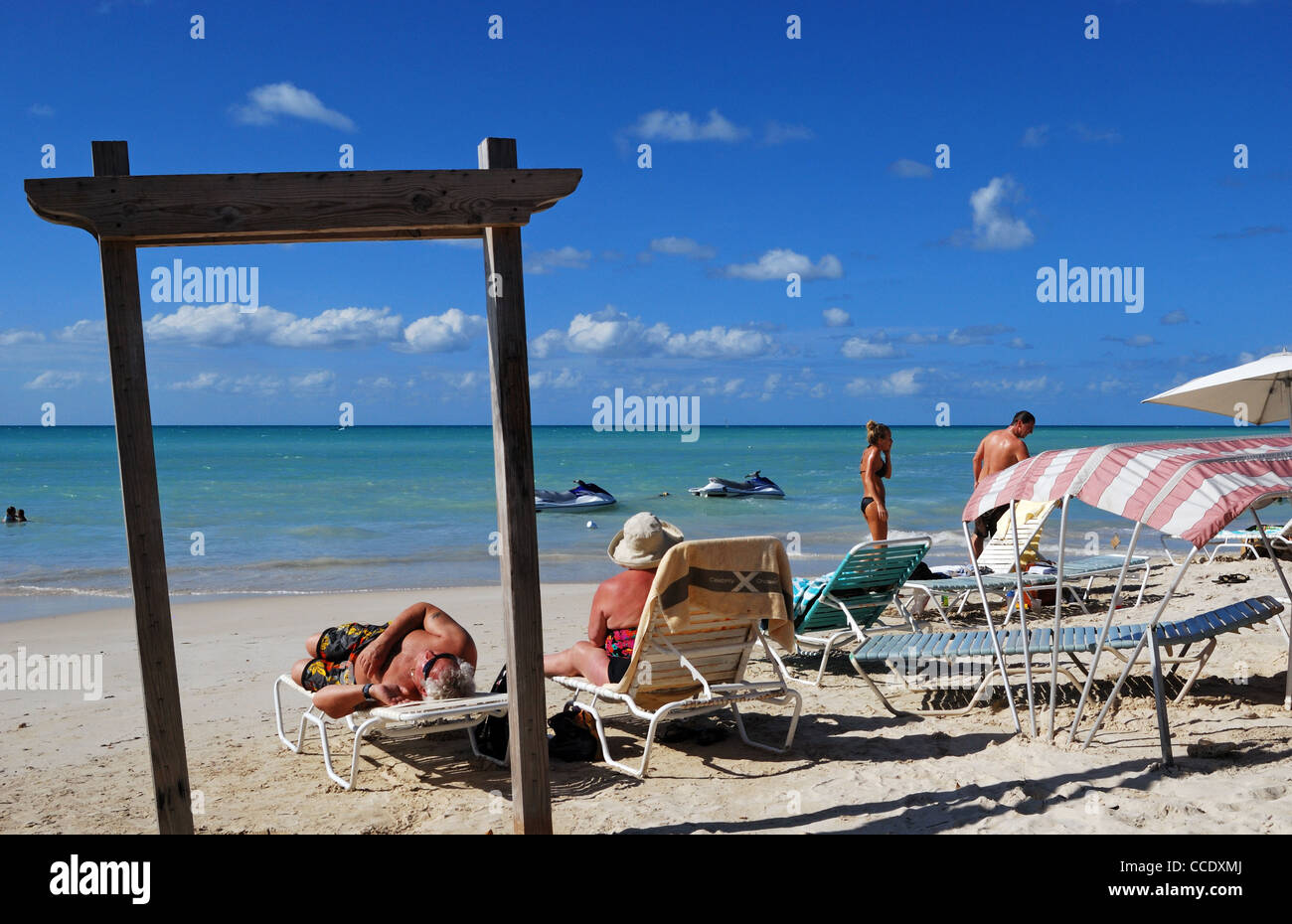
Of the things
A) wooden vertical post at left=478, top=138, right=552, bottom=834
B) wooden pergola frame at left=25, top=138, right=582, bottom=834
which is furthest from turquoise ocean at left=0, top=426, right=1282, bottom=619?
wooden vertical post at left=478, top=138, right=552, bottom=834

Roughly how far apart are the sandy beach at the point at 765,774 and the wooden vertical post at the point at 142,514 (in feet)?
2.78

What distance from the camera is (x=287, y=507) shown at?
27.4m

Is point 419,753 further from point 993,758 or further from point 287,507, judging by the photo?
point 287,507

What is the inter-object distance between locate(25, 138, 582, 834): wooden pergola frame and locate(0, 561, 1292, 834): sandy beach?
1041 millimetres

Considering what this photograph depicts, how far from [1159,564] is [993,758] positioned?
8741 mm

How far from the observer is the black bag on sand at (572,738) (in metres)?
4.76

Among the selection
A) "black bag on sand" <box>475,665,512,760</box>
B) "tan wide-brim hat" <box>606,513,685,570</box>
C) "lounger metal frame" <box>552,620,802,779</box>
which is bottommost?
"black bag on sand" <box>475,665,512,760</box>

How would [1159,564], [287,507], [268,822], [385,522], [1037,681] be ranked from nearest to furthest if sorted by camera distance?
[268,822] < [1037,681] < [1159,564] < [385,522] < [287,507]

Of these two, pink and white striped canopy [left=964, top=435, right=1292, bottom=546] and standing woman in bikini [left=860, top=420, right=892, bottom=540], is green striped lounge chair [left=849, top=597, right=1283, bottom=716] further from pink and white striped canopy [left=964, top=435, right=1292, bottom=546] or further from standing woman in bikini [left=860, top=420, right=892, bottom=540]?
standing woman in bikini [left=860, top=420, right=892, bottom=540]

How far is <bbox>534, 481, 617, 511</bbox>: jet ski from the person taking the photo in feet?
86.0

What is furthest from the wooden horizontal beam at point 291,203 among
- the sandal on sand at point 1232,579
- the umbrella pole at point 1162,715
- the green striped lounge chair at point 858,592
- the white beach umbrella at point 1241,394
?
the sandal on sand at point 1232,579

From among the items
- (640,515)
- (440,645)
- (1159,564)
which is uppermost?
(640,515)

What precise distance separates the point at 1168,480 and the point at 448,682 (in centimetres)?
326
